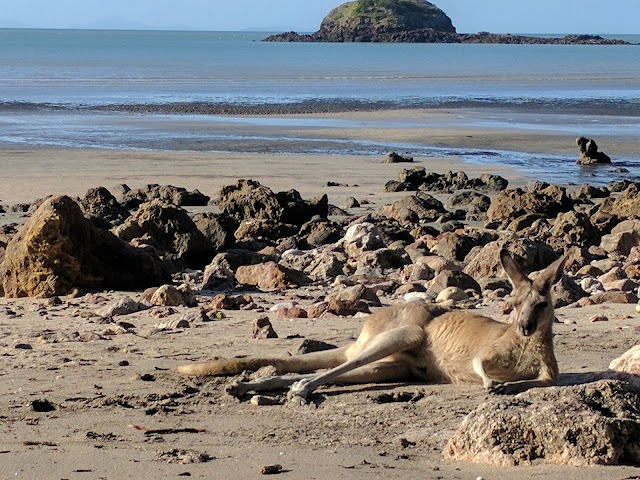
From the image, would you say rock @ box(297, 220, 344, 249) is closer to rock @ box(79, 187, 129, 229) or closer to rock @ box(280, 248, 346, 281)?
rock @ box(280, 248, 346, 281)

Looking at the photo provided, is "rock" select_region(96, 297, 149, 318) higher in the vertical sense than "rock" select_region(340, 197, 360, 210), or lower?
higher

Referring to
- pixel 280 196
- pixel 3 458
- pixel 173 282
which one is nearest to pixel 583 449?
pixel 3 458

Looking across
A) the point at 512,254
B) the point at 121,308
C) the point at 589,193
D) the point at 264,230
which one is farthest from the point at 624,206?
Result: the point at 121,308

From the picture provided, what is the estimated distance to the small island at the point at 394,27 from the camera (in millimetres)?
180000

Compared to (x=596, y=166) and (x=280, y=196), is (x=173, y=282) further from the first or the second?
(x=596, y=166)

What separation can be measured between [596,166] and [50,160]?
11.4m

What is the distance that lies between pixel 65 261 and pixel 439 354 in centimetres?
484

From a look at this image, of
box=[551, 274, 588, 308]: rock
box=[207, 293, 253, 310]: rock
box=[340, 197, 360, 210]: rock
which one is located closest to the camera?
box=[207, 293, 253, 310]: rock

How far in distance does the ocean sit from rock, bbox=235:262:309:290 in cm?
1297

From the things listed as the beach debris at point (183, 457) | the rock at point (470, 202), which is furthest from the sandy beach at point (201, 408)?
the rock at point (470, 202)

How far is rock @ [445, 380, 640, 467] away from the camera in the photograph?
4.99 meters

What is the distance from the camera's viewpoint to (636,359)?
6.36 m

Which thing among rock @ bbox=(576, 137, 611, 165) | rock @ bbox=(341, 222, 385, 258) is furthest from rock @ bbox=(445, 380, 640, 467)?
rock @ bbox=(576, 137, 611, 165)

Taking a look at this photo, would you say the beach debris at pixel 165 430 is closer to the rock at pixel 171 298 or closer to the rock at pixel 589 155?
the rock at pixel 171 298
